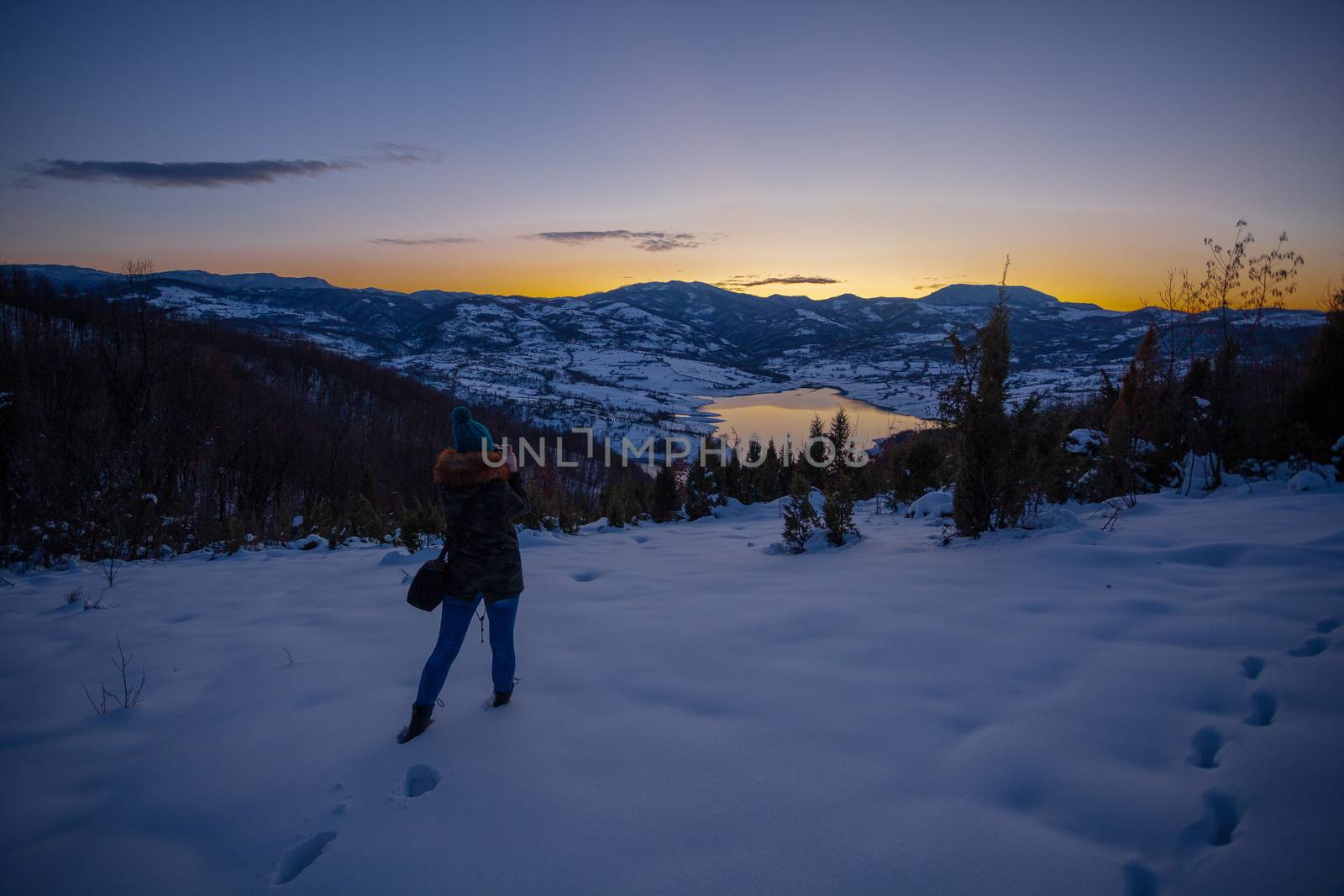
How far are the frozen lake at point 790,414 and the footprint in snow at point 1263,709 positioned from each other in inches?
755

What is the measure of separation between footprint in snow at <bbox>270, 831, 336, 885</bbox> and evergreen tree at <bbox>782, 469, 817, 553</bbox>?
199 inches

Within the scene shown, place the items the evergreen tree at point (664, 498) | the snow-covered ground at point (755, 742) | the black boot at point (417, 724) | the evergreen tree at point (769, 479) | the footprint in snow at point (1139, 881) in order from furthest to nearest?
1. the evergreen tree at point (769, 479)
2. the evergreen tree at point (664, 498)
3. the black boot at point (417, 724)
4. the snow-covered ground at point (755, 742)
5. the footprint in snow at point (1139, 881)

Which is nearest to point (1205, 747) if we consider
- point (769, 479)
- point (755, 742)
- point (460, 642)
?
point (755, 742)

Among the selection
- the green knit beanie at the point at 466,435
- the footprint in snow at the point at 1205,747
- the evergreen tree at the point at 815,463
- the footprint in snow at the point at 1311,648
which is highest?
the green knit beanie at the point at 466,435

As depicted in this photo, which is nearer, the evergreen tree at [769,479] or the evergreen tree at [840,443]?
the evergreen tree at [840,443]

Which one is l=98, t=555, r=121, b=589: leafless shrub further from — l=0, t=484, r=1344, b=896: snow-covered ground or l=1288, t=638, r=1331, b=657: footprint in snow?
l=1288, t=638, r=1331, b=657: footprint in snow

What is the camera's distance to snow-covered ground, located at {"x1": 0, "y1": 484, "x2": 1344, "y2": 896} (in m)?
2.04

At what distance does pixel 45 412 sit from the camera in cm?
1237

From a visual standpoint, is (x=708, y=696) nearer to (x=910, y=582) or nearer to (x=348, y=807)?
(x=348, y=807)

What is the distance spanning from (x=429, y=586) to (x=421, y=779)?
90 cm

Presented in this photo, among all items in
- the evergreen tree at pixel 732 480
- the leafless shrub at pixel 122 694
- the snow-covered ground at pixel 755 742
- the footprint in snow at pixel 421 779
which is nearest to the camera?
the snow-covered ground at pixel 755 742

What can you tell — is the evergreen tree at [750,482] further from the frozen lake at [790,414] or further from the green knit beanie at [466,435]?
the green knit beanie at [466,435]

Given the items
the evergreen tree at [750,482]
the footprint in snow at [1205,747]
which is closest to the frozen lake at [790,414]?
the evergreen tree at [750,482]

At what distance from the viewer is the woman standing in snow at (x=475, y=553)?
123 inches
